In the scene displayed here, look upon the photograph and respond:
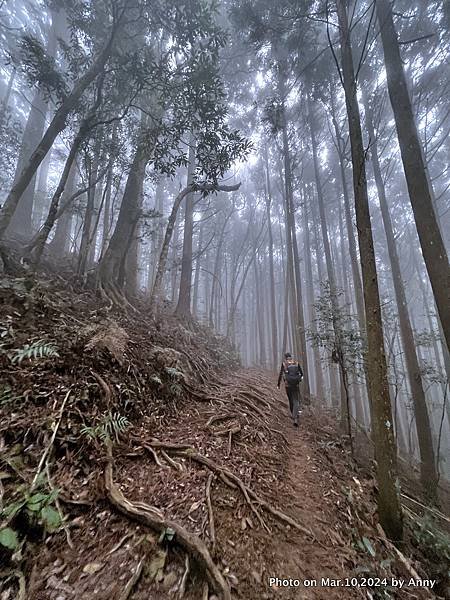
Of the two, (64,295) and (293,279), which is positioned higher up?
(293,279)

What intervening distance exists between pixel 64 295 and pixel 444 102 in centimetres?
1691

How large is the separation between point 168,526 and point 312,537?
1702mm

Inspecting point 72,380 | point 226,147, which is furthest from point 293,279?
point 72,380

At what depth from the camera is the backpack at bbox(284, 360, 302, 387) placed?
6789 mm

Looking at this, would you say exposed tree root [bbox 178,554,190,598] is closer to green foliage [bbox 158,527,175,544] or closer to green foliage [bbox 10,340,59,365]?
green foliage [bbox 158,527,175,544]

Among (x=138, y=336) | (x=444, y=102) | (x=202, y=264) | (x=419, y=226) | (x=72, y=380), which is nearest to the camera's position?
(x=72, y=380)

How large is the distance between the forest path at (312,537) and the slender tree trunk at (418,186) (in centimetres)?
307

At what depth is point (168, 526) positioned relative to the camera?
6.97 ft

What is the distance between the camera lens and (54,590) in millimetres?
1599

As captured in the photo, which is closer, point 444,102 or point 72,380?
point 72,380

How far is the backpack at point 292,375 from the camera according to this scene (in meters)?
6.79

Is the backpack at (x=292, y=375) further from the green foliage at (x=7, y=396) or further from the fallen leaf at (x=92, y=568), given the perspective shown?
the green foliage at (x=7, y=396)

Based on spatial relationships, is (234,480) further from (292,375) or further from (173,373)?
(292,375)

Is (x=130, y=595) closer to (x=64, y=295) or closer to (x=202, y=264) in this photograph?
(x=64, y=295)
